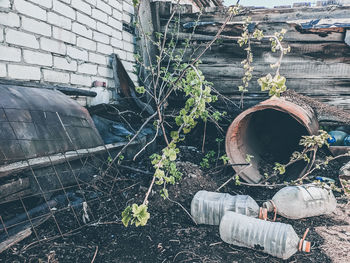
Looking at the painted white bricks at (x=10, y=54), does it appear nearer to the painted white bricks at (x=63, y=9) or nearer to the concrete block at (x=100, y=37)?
the painted white bricks at (x=63, y=9)

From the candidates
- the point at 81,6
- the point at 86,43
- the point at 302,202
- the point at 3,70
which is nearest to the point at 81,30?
the point at 86,43

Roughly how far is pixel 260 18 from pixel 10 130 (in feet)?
12.6

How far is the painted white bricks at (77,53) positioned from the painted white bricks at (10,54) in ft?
2.30

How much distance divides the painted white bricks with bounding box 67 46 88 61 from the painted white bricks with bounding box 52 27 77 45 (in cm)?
8

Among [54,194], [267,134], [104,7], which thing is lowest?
[54,194]

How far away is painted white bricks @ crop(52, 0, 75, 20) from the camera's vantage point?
10.6ft

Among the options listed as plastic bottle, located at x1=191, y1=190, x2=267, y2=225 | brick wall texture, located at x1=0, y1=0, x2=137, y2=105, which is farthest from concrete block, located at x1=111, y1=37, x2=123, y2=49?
plastic bottle, located at x1=191, y1=190, x2=267, y2=225

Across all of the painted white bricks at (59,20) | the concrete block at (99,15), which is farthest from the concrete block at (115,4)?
the painted white bricks at (59,20)

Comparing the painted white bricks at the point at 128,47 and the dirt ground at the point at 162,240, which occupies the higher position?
the painted white bricks at the point at 128,47

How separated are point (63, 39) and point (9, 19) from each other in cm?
71

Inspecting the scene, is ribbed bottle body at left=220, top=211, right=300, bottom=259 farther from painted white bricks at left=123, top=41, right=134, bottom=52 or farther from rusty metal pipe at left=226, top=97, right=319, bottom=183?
painted white bricks at left=123, top=41, right=134, bottom=52

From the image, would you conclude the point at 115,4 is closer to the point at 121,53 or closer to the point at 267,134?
the point at 121,53

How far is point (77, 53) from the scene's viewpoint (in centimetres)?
357

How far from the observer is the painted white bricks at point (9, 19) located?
2.61 metres
